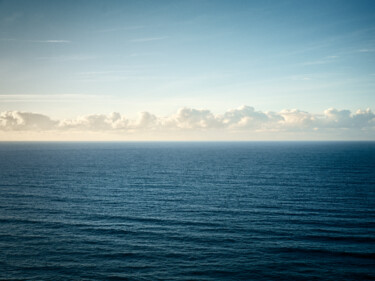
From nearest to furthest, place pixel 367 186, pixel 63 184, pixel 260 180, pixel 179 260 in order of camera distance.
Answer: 1. pixel 179 260
2. pixel 367 186
3. pixel 63 184
4. pixel 260 180

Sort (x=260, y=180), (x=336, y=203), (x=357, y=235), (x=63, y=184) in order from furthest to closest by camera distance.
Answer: (x=260, y=180)
(x=63, y=184)
(x=336, y=203)
(x=357, y=235)

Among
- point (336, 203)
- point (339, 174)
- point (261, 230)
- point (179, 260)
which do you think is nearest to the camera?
point (179, 260)

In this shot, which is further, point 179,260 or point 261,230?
point 261,230

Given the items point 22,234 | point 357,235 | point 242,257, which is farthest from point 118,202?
point 357,235

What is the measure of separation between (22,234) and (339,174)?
104615mm

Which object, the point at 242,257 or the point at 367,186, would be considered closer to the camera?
the point at 242,257

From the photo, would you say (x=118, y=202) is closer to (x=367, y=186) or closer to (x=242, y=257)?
(x=242, y=257)

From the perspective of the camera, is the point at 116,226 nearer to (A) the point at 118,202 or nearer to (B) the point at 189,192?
(A) the point at 118,202

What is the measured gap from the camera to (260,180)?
92.9 meters

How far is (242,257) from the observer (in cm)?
3662

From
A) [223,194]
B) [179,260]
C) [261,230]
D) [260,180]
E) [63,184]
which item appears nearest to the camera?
→ [179,260]

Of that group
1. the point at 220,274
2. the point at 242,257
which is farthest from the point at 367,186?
the point at 220,274

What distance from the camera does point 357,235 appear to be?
42938mm

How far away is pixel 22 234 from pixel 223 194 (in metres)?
47.8
